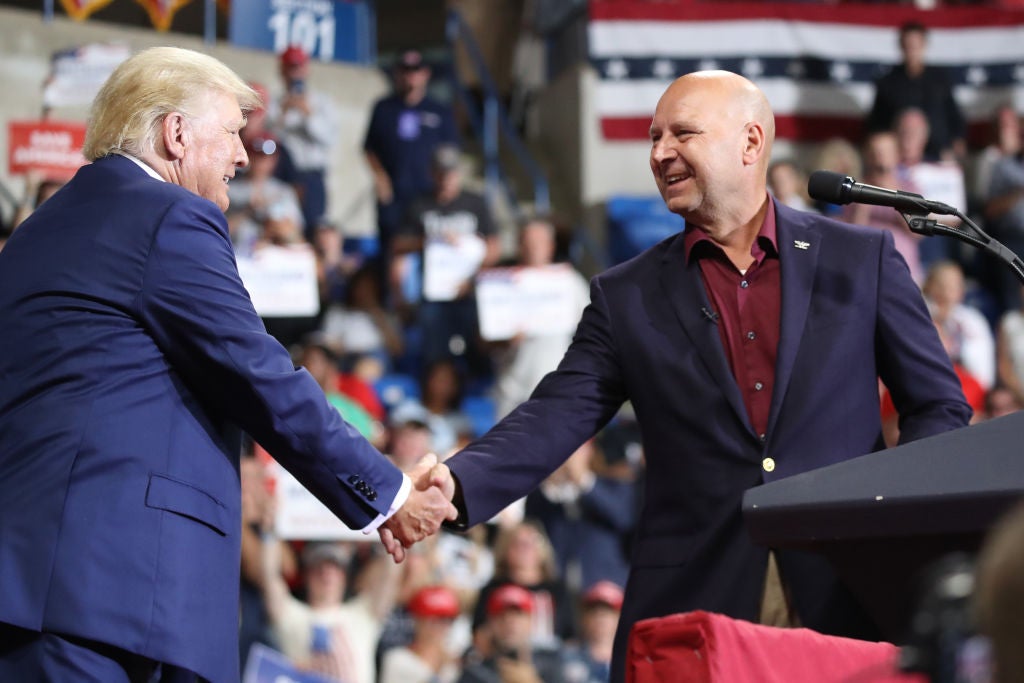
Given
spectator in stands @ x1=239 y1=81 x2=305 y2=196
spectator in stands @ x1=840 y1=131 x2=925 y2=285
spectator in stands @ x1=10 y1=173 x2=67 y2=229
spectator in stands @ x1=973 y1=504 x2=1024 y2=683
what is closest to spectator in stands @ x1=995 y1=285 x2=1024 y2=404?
spectator in stands @ x1=840 y1=131 x2=925 y2=285

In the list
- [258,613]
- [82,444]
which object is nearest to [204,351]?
[82,444]

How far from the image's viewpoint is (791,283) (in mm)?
3238

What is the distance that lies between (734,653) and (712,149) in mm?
1381

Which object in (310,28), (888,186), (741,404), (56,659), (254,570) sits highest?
(310,28)

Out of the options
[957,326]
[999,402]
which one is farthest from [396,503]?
[957,326]

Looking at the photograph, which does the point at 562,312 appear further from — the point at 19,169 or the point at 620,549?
the point at 19,169

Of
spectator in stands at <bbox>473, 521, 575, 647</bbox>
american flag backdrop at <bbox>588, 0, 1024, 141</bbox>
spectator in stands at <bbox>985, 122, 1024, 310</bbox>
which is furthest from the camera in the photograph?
american flag backdrop at <bbox>588, 0, 1024, 141</bbox>

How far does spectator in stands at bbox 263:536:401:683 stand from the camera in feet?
19.4

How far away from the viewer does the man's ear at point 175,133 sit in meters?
2.93

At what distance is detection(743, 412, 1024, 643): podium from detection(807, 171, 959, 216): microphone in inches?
25.1

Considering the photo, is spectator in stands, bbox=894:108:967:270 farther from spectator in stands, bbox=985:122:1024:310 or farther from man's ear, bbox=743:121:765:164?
man's ear, bbox=743:121:765:164

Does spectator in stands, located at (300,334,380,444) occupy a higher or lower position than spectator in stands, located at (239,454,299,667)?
higher

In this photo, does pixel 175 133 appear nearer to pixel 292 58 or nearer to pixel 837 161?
pixel 292 58

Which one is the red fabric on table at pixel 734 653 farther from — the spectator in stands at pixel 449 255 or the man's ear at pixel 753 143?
the spectator in stands at pixel 449 255
